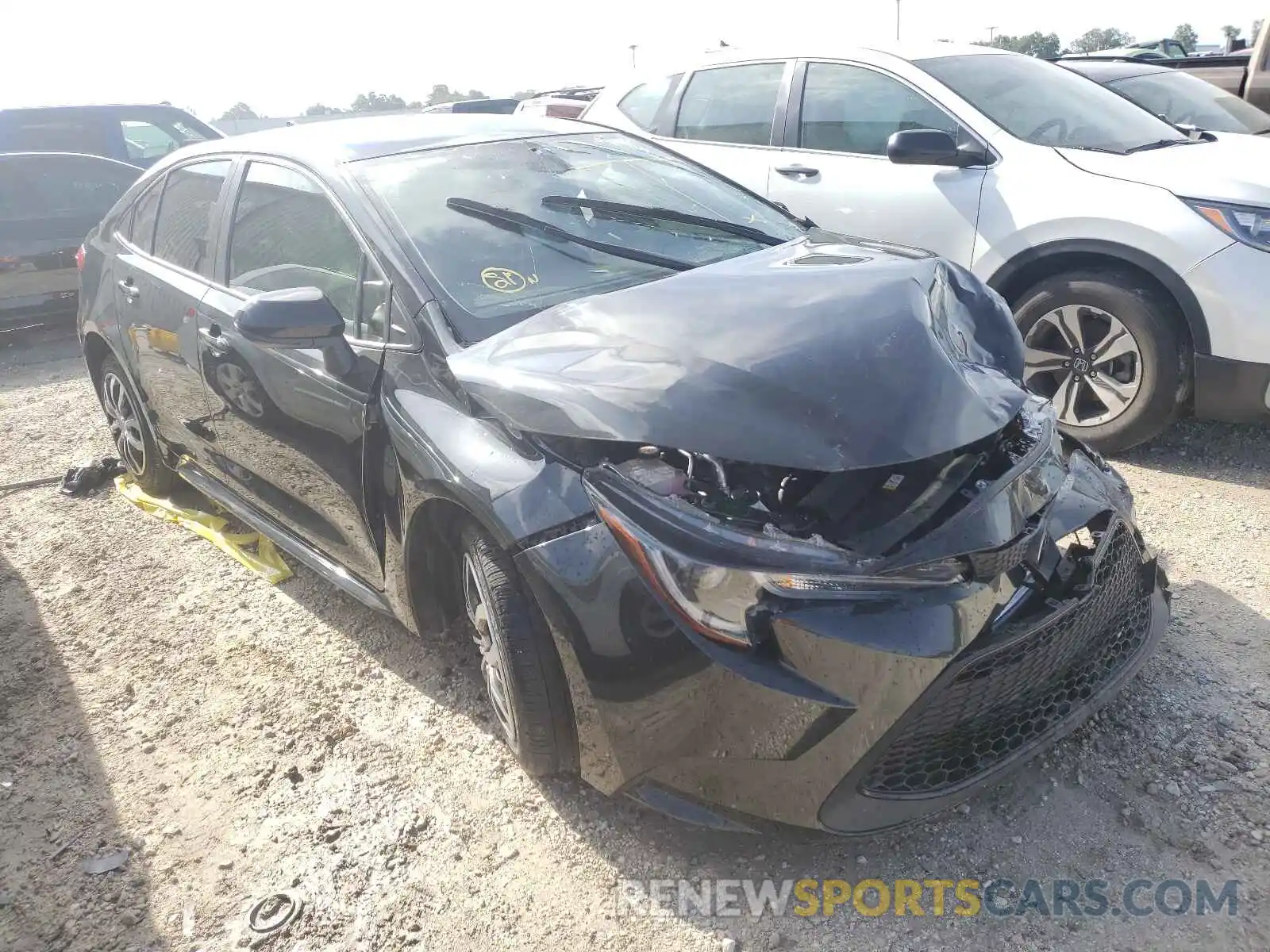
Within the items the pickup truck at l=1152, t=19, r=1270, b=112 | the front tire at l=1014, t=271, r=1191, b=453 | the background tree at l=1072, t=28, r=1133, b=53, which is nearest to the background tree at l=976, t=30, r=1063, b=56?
the background tree at l=1072, t=28, r=1133, b=53

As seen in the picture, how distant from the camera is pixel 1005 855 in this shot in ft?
6.79

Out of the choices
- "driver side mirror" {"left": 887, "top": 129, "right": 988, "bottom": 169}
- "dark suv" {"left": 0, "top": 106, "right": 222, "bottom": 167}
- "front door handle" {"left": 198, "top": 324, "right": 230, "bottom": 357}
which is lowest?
"front door handle" {"left": 198, "top": 324, "right": 230, "bottom": 357}

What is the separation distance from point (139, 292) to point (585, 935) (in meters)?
3.15

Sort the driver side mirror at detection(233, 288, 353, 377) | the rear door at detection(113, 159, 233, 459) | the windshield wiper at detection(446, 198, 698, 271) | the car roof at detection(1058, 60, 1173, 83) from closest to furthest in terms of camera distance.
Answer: the driver side mirror at detection(233, 288, 353, 377)
the windshield wiper at detection(446, 198, 698, 271)
the rear door at detection(113, 159, 233, 459)
the car roof at detection(1058, 60, 1173, 83)

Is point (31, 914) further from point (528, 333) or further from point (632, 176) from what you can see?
point (632, 176)

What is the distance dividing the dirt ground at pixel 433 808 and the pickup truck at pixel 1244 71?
6.45m

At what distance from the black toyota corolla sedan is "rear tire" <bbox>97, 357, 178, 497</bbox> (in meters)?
1.46

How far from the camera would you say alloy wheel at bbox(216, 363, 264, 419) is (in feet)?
10.00

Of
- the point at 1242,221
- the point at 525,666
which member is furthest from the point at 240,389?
the point at 1242,221

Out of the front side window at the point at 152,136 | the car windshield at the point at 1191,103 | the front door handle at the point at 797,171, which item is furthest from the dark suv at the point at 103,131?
the car windshield at the point at 1191,103

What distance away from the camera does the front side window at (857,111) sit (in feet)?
14.9

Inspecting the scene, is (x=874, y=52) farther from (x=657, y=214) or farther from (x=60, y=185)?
(x=60, y=185)

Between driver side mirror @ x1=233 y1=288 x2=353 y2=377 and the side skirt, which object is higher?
driver side mirror @ x1=233 y1=288 x2=353 y2=377

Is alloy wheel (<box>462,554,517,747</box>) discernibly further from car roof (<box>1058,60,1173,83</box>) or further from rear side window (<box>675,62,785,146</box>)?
car roof (<box>1058,60,1173,83</box>)
